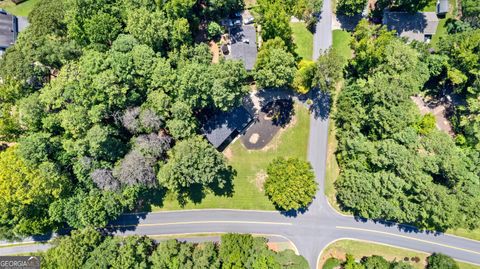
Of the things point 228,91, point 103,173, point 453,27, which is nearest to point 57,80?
point 103,173

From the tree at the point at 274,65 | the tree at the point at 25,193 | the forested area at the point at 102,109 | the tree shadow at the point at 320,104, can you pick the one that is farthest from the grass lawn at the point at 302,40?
the tree at the point at 25,193

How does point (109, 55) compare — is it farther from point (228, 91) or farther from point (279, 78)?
point (279, 78)

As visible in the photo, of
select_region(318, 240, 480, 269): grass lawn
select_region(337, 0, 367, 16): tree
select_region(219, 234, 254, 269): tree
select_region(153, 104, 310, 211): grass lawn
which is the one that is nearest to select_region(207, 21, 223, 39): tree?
select_region(153, 104, 310, 211): grass lawn

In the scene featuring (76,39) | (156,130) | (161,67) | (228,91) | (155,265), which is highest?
(76,39)

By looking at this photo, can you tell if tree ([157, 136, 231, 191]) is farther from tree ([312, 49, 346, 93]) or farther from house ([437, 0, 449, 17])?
house ([437, 0, 449, 17])

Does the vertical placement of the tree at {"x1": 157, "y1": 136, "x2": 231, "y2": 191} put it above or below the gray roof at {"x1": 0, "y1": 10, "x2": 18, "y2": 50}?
below

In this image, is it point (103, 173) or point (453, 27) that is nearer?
point (103, 173)
